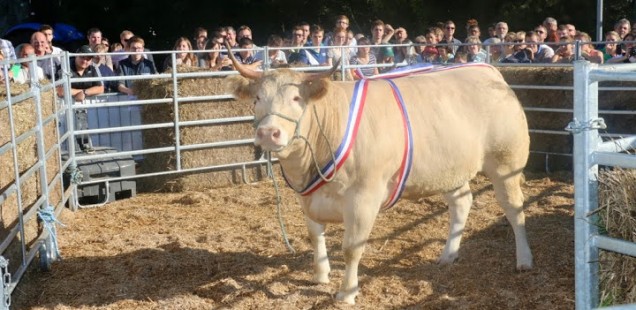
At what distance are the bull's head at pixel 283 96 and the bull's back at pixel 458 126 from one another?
0.65 m

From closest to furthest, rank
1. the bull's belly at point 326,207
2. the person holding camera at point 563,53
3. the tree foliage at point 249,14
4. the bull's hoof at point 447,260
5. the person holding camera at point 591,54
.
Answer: the bull's belly at point 326,207 < the bull's hoof at point 447,260 < the person holding camera at point 591,54 < the person holding camera at point 563,53 < the tree foliage at point 249,14

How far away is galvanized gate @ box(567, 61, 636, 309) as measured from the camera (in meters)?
3.39

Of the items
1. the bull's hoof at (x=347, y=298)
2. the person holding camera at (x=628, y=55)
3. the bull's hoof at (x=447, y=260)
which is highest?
the person holding camera at (x=628, y=55)

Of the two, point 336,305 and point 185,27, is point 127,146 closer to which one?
point 336,305

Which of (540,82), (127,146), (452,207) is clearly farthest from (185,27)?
(452,207)

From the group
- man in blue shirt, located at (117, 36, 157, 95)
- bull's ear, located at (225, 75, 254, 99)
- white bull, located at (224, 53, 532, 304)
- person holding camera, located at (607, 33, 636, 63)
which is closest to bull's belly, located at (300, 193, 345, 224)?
white bull, located at (224, 53, 532, 304)

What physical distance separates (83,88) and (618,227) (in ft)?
22.8

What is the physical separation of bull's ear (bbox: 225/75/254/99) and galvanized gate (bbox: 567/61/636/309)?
2.20 metres

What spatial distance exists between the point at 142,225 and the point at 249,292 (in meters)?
2.46

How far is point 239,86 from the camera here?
5.11 m

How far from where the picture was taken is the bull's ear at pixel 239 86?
507 cm

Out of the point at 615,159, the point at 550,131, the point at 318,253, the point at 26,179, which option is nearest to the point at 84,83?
the point at 26,179

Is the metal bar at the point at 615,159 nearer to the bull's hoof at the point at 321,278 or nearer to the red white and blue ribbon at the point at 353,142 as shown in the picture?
the red white and blue ribbon at the point at 353,142

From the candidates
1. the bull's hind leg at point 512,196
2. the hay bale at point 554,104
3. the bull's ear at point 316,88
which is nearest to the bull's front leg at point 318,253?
the bull's ear at point 316,88
